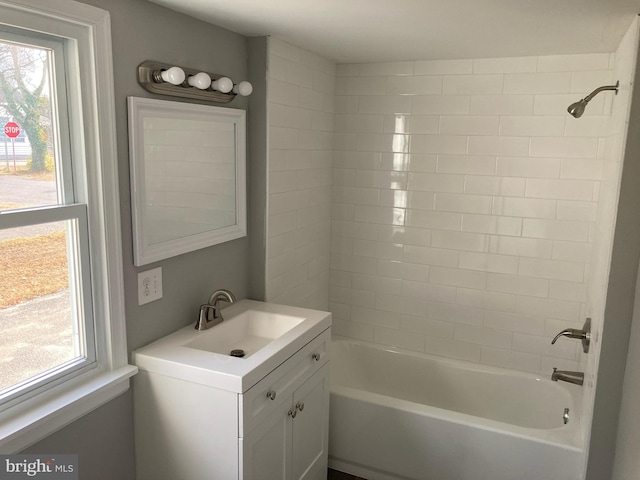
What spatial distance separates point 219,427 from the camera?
1934 millimetres

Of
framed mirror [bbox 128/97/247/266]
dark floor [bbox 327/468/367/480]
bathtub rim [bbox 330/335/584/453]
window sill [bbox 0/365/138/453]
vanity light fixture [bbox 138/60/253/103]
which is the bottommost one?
dark floor [bbox 327/468/367/480]

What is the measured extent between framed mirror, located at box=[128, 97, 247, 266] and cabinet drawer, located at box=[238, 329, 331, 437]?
2.09 ft

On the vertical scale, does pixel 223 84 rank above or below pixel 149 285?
above

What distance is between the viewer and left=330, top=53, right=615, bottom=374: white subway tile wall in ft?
9.34

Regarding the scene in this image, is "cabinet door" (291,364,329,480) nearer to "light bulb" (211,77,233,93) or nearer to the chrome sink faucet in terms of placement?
the chrome sink faucet

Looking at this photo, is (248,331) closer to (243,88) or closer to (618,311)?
(243,88)

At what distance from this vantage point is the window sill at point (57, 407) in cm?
159

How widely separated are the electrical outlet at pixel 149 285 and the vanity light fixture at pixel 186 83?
0.70 meters

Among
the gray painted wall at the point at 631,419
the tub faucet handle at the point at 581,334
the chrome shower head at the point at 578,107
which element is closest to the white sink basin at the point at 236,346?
the tub faucet handle at the point at 581,334

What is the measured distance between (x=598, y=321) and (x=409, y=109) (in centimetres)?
158

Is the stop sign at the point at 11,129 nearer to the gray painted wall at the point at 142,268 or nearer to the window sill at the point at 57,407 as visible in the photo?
the gray painted wall at the point at 142,268

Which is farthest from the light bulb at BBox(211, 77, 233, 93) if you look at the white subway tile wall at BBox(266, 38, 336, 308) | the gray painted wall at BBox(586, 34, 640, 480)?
the gray painted wall at BBox(586, 34, 640, 480)

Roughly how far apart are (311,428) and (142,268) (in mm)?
1075

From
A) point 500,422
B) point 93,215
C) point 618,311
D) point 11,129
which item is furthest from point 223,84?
point 500,422
